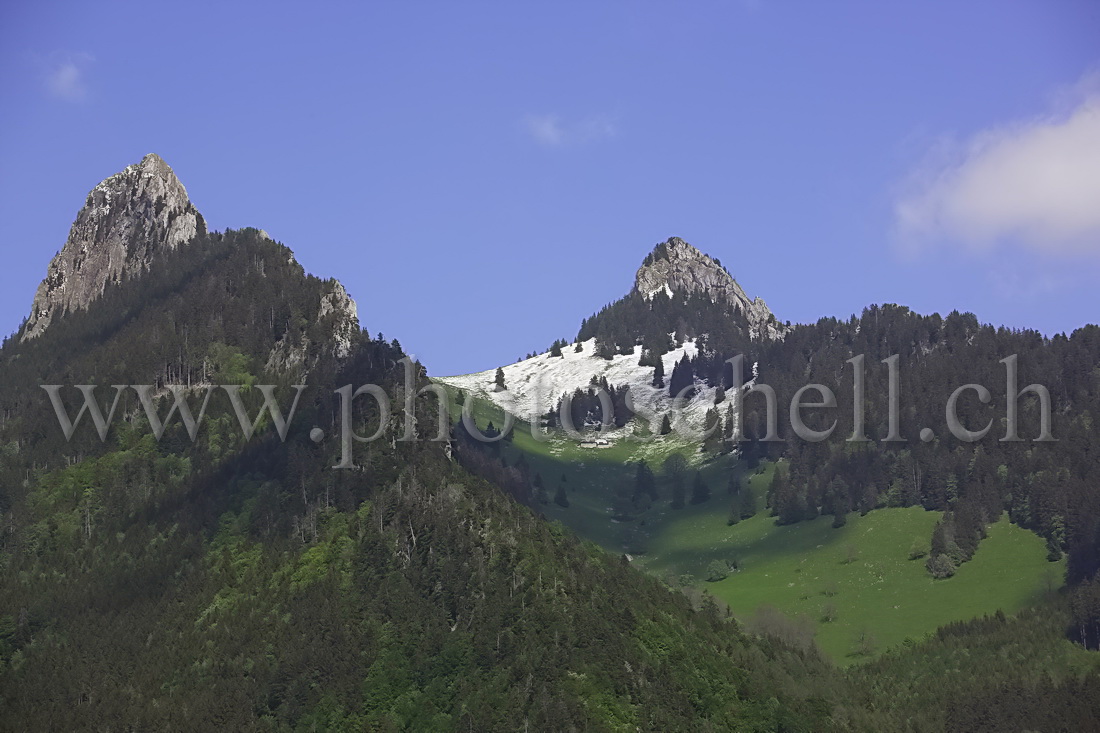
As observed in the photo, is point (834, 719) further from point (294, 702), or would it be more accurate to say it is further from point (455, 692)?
point (294, 702)

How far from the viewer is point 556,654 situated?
189875 millimetres

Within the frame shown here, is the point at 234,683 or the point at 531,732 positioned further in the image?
the point at 234,683

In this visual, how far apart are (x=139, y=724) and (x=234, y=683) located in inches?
518

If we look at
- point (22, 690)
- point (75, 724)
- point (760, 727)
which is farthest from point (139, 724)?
point (760, 727)

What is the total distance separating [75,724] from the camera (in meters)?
189

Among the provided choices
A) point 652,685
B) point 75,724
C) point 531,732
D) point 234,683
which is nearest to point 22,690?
point 75,724

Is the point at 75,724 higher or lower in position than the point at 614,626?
lower

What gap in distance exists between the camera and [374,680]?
191 m

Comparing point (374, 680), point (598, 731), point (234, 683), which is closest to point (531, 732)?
point (598, 731)

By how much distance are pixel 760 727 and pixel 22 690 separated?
9452 cm

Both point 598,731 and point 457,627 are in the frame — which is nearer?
point 598,731

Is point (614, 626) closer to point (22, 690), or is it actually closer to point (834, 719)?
point (834, 719)

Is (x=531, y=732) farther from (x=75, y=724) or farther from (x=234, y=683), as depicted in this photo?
(x=75, y=724)

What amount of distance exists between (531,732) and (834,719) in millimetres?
44037
